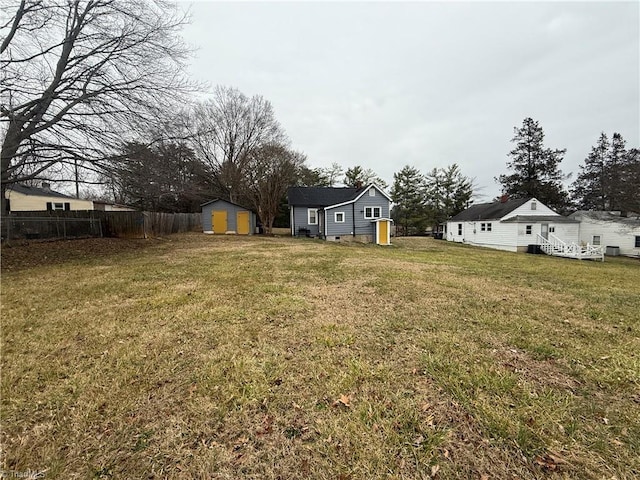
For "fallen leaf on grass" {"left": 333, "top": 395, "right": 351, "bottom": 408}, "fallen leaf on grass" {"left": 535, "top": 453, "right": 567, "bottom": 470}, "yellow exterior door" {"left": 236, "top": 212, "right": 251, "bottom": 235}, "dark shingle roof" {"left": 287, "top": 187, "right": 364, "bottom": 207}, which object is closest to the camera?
"fallen leaf on grass" {"left": 535, "top": 453, "right": 567, "bottom": 470}

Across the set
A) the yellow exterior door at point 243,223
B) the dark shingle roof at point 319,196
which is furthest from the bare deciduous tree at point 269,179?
the dark shingle roof at point 319,196

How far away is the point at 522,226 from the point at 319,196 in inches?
639

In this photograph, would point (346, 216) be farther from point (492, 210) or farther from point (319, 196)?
point (492, 210)

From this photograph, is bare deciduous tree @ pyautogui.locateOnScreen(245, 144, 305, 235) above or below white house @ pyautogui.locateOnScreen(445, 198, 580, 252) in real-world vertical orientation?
above

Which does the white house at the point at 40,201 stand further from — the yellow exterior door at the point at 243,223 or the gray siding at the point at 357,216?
the gray siding at the point at 357,216

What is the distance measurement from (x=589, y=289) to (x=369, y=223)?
49.6 ft

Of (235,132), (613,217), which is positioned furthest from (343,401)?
(613,217)

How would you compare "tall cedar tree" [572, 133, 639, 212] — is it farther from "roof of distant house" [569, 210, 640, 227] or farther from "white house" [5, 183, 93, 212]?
"white house" [5, 183, 93, 212]

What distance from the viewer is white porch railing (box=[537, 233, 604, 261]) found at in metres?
18.5

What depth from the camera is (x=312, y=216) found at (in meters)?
22.6

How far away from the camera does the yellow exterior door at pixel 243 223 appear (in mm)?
23953

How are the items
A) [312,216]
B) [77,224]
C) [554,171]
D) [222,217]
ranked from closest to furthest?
[77,224]
[312,216]
[222,217]
[554,171]

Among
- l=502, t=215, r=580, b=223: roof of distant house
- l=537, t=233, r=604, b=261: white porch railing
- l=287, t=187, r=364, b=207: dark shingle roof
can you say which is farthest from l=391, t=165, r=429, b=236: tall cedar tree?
l=537, t=233, r=604, b=261: white porch railing

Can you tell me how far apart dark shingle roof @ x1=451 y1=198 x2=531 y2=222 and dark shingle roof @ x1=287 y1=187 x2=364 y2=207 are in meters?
11.6
